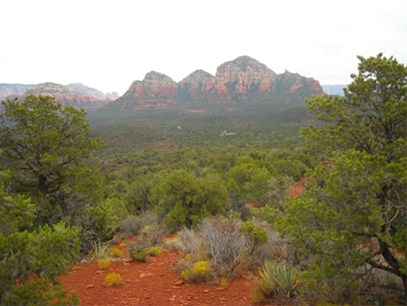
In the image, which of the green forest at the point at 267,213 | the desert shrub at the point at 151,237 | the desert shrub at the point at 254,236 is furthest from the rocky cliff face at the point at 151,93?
the desert shrub at the point at 254,236

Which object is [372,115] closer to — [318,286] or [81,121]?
[318,286]

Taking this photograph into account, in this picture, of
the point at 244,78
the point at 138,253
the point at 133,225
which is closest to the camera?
the point at 138,253

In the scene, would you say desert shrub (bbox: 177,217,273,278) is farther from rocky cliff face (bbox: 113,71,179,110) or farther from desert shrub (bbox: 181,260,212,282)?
rocky cliff face (bbox: 113,71,179,110)

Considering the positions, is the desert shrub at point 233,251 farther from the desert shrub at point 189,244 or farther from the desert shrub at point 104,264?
the desert shrub at point 104,264

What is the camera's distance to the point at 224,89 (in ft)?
491

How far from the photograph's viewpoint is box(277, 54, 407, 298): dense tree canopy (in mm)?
3959

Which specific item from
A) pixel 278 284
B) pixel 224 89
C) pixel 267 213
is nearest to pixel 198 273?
pixel 278 284

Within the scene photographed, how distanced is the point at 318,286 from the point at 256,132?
6138 cm

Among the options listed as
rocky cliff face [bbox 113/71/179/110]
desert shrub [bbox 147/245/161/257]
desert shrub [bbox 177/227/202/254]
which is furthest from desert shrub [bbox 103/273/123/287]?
rocky cliff face [bbox 113/71/179/110]

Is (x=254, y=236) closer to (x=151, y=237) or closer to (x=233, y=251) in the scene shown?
(x=233, y=251)

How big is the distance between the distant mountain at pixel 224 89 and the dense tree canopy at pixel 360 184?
105m

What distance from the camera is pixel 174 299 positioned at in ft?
18.6

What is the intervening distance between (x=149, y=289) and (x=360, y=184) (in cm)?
440

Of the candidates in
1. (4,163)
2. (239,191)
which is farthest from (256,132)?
(4,163)
